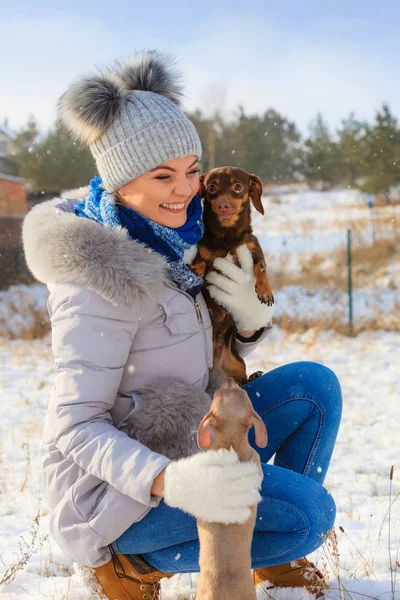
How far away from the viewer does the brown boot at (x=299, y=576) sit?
248 cm

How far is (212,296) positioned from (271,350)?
576 cm

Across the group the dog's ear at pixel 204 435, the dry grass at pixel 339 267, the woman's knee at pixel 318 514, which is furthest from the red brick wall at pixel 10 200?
the dog's ear at pixel 204 435

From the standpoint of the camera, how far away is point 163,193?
2424 mm

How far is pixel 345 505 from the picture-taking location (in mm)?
3568

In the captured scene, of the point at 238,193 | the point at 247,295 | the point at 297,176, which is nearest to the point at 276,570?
the point at 247,295

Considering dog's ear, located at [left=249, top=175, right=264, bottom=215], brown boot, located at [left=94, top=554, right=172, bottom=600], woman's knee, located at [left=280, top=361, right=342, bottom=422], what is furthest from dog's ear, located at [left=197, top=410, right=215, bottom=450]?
dog's ear, located at [left=249, top=175, right=264, bottom=215]

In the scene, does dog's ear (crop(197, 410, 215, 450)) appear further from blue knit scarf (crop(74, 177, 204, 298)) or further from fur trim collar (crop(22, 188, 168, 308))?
blue knit scarf (crop(74, 177, 204, 298))

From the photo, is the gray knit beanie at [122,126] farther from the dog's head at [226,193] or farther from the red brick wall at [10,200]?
the red brick wall at [10,200]

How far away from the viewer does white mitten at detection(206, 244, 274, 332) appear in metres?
2.79

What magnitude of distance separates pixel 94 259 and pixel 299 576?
5.32 feet

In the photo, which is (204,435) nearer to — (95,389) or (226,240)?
(95,389)

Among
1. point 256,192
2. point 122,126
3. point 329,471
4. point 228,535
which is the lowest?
point 329,471

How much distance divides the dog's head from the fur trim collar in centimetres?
66

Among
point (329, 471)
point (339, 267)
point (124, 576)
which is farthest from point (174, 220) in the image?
point (339, 267)
